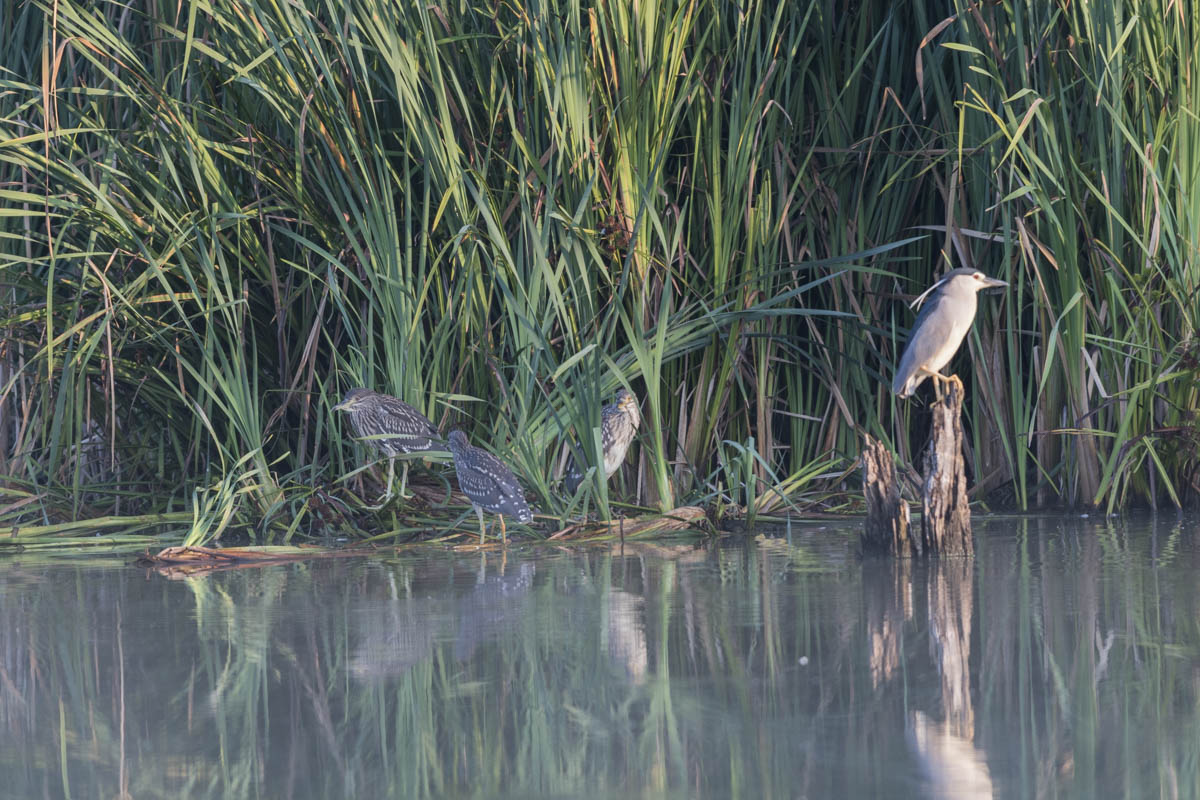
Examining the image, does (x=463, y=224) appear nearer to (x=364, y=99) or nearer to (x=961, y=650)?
(x=364, y=99)

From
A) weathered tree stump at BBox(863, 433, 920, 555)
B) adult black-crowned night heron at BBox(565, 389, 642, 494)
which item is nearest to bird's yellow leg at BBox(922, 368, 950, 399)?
weathered tree stump at BBox(863, 433, 920, 555)

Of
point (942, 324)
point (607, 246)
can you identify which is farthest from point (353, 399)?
point (942, 324)

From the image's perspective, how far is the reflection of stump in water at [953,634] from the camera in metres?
2.56

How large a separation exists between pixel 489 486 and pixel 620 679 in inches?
75.1

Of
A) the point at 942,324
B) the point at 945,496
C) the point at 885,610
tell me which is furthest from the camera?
the point at 942,324

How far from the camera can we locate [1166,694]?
2.62m

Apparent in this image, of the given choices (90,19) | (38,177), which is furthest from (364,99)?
(38,177)

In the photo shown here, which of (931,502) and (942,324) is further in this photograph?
(942,324)

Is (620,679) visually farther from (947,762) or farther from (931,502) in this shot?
(931,502)

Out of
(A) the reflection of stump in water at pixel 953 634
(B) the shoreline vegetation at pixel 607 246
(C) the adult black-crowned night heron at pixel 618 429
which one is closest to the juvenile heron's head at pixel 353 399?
(B) the shoreline vegetation at pixel 607 246

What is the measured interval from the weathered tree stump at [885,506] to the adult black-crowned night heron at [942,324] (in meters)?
0.38

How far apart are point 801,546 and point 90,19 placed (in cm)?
322

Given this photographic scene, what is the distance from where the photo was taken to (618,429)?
16.6ft

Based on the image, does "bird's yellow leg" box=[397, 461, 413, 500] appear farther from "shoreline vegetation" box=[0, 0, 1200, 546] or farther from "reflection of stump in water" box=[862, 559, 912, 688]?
"reflection of stump in water" box=[862, 559, 912, 688]
